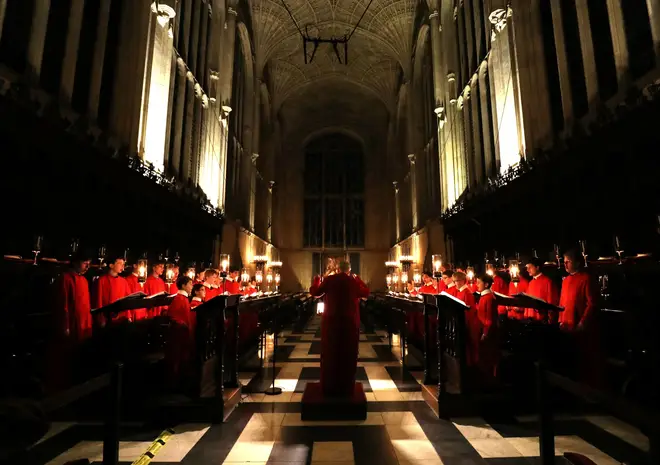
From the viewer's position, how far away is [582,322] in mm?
3787

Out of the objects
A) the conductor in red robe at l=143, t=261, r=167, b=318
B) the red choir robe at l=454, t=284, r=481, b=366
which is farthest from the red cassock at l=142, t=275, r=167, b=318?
the red choir robe at l=454, t=284, r=481, b=366

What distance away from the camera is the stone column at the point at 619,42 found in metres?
5.59

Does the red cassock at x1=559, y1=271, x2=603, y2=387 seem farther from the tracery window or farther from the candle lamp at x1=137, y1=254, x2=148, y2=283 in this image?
the tracery window

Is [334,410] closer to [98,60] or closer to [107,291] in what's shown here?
[107,291]

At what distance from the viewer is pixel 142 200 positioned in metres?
6.83

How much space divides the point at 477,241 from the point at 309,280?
15.5 metres

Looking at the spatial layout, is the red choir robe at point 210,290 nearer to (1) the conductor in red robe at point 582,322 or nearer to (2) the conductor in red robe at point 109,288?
(2) the conductor in red robe at point 109,288

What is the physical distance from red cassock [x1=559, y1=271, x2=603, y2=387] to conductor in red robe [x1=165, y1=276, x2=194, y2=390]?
3956 mm

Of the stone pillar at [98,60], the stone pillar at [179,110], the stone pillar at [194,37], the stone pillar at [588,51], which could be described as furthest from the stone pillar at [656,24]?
the stone pillar at [194,37]

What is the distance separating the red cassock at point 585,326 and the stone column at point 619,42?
352 cm

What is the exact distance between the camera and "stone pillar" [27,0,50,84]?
5.15 m

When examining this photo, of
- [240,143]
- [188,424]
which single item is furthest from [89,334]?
[240,143]

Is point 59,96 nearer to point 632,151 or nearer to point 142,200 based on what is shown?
point 142,200

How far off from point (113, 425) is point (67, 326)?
103 inches
